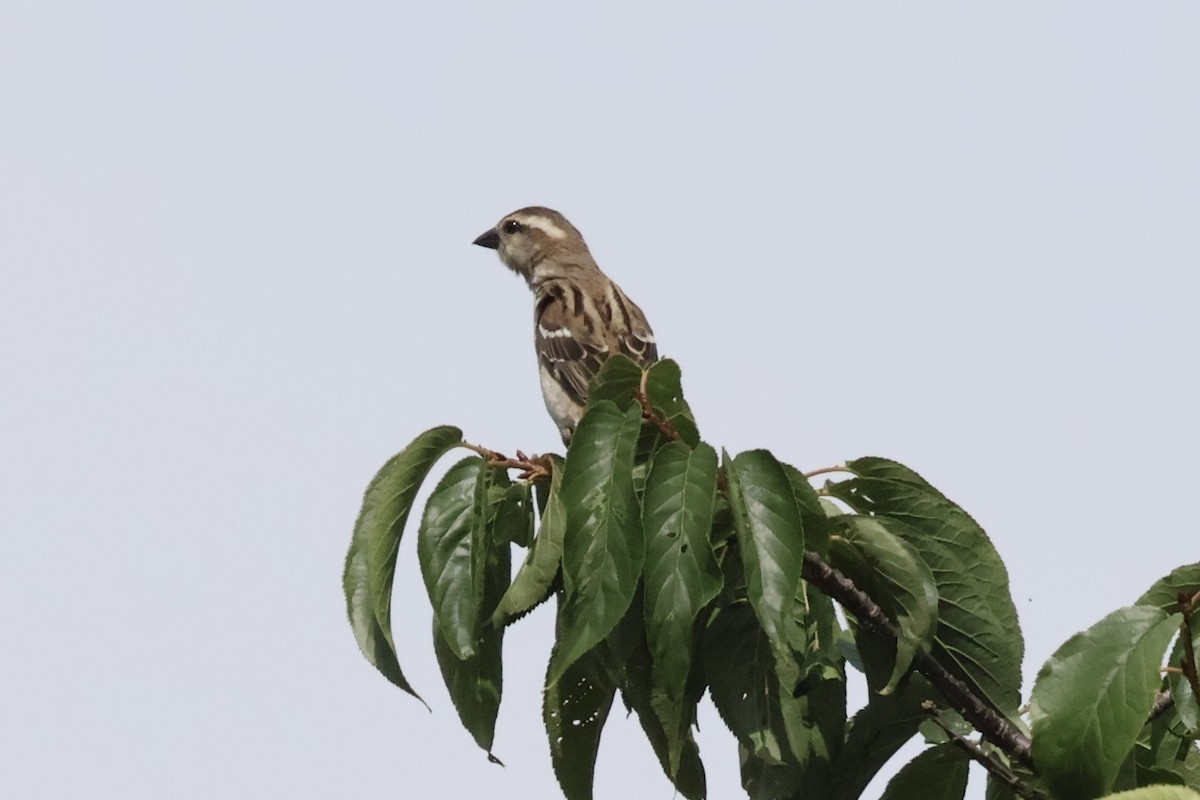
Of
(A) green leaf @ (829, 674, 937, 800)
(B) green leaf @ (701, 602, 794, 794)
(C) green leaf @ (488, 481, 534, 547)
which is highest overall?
(C) green leaf @ (488, 481, 534, 547)

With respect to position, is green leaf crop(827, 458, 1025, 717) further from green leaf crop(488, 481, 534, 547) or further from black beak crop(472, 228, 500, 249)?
black beak crop(472, 228, 500, 249)

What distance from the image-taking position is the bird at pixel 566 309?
9008 mm

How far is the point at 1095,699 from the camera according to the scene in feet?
11.6

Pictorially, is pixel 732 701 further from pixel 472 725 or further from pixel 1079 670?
pixel 1079 670

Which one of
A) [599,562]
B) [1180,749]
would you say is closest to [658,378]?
[599,562]

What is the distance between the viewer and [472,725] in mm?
4184

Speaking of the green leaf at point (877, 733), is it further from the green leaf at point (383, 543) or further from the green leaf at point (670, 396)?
the green leaf at point (383, 543)

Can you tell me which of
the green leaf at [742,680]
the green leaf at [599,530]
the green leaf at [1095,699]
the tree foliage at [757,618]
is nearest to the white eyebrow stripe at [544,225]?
the tree foliage at [757,618]

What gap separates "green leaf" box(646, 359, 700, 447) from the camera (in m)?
4.06

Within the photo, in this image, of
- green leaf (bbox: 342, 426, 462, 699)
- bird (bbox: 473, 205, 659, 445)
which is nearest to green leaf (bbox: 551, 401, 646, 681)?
green leaf (bbox: 342, 426, 462, 699)

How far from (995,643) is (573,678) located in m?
1.12

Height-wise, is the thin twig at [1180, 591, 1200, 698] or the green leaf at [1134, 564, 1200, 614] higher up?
the green leaf at [1134, 564, 1200, 614]

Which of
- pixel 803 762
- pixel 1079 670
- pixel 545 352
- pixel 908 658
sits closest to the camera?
pixel 1079 670

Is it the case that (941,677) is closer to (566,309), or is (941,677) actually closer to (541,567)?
(541,567)
